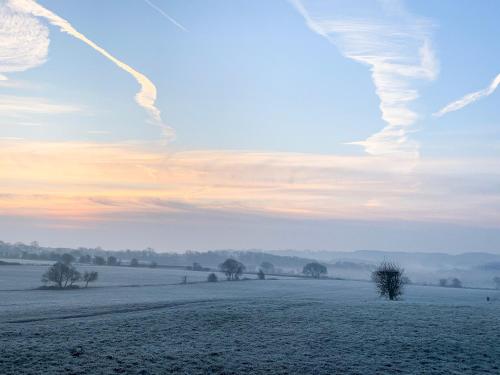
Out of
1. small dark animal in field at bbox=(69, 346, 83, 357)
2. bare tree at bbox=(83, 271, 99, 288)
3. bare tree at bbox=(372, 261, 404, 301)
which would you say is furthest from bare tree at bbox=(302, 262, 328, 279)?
small dark animal in field at bbox=(69, 346, 83, 357)

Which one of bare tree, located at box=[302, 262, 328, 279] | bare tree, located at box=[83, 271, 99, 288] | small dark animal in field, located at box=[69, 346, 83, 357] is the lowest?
small dark animal in field, located at box=[69, 346, 83, 357]

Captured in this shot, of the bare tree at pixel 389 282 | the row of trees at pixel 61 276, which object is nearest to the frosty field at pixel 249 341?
the bare tree at pixel 389 282

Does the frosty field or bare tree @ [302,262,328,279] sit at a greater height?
bare tree @ [302,262,328,279]

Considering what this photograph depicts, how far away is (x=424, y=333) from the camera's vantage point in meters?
36.9

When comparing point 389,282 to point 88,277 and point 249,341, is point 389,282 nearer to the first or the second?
point 249,341

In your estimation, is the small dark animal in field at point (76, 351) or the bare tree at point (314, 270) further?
the bare tree at point (314, 270)

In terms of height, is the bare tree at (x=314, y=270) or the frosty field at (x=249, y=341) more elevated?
the bare tree at (x=314, y=270)

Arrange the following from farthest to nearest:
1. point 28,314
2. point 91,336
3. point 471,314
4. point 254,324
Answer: point 471,314, point 28,314, point 254,324, point 91,336

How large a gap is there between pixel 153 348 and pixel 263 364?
732 centimetres

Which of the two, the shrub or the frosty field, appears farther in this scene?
the shrub

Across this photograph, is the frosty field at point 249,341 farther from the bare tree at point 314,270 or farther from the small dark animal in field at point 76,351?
the bare tree at point 314,270

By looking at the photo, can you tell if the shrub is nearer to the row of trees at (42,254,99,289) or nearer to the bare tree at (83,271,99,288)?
the row of trees at (42,254,99,289)

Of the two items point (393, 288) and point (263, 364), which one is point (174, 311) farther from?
point (393, 288)

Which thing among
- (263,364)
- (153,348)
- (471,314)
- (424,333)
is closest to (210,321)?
(153,348)
